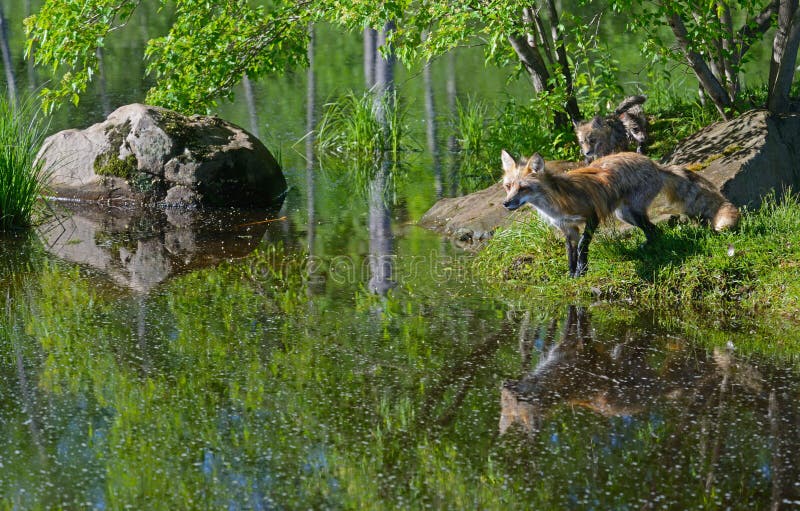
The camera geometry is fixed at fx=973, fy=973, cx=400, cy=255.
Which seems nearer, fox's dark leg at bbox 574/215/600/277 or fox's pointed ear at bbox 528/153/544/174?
fox's pointed ear at bbox 528/153/544/174

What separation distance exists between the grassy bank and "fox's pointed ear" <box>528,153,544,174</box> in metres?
0.97

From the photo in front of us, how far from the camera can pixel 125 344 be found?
20.5 feet

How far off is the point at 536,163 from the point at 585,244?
0.83m

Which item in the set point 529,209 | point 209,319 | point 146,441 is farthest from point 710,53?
point 146,441

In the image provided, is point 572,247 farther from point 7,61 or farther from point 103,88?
point 7,61

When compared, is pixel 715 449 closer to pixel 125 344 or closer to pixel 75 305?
pixel 125 344

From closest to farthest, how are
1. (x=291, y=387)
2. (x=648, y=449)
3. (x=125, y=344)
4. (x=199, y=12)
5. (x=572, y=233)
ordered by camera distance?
(x=648, y=449)
(x=291, y=387)
(x=125, y=344)
(x=572, y=233)
(x=199, y=12)

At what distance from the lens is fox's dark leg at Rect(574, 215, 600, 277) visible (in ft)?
24.3

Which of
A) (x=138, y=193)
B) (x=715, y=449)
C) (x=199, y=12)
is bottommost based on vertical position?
(x=715, y=449)

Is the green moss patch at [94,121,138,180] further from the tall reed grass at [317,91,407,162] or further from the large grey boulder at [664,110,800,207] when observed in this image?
the large grey boulder at [664,110,800,207]

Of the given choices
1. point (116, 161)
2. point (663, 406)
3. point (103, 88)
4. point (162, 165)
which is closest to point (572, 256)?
point (663, 406)

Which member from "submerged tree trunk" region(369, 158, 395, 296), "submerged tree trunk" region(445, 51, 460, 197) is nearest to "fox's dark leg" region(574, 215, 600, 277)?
"submerged tree trunk" region(369, 158, 395, 296)

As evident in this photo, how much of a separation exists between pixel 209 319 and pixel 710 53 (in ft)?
20.4

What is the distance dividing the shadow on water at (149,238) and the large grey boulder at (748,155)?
4048 mm
